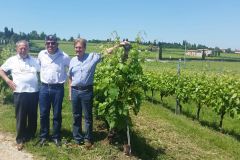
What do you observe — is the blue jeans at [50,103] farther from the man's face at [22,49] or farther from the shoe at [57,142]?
the man's face at [22,49]

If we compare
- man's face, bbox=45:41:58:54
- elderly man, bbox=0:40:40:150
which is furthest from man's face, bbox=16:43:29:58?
man's face, bbox=45:41:58:54

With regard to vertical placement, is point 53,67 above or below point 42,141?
above

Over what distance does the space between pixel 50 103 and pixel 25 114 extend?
503 mm

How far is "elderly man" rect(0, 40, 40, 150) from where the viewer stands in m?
6.83

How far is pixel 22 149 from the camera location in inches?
278

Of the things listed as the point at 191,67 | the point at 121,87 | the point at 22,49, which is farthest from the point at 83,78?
the point at 191,67

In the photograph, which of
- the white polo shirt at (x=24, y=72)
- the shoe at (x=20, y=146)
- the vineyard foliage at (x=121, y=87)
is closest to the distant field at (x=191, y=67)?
the vineyard foliage at (x=121, y=87)

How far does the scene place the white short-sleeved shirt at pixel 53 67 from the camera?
6.80 meters

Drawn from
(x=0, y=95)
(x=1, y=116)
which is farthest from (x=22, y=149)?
(x=0, y=95)

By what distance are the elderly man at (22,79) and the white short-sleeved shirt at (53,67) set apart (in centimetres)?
18

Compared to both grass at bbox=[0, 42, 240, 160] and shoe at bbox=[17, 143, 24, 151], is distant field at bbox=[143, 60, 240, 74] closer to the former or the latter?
grass at bbox=[0, 42, 240, 160]

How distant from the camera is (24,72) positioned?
22.5 feet

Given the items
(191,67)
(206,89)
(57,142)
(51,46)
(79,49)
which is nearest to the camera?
(79,49)

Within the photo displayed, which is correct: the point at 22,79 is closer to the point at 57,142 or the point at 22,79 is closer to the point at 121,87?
the point at 57,142
